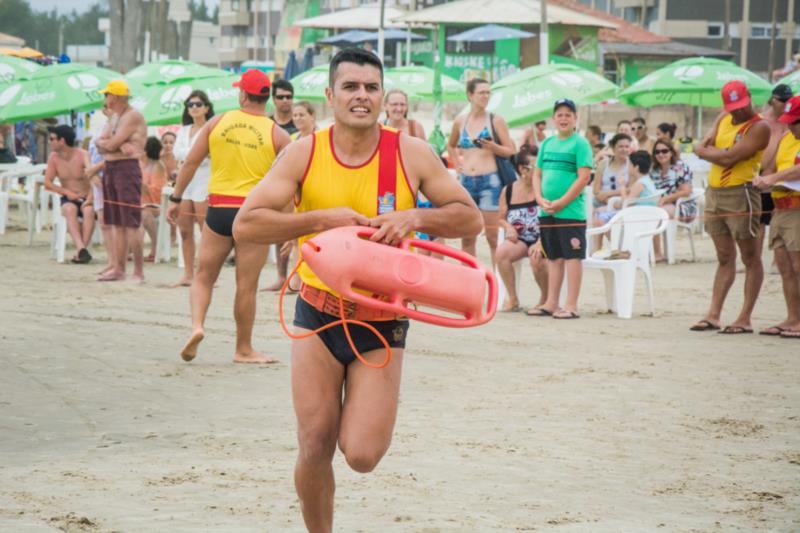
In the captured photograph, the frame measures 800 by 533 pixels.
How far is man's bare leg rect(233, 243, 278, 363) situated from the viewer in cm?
890

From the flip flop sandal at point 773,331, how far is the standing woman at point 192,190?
476 centimetres

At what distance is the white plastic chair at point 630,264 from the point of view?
1284 cm

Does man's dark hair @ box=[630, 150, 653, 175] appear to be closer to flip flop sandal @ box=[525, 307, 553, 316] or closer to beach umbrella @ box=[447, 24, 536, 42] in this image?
flip flop sandal @ box=[525, 307, 553, 316]

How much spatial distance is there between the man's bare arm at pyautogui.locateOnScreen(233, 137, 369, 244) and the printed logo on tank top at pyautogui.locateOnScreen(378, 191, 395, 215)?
24cm

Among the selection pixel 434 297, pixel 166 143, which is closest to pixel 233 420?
pixel 434 297

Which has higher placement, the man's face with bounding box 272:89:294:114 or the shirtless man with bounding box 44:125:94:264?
the man's face with bounding box 272:89:294:114

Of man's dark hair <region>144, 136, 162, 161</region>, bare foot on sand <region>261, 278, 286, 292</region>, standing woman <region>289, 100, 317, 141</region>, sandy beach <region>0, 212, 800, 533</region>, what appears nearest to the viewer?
sandy beach <region>0, 212, 800, 533</region>

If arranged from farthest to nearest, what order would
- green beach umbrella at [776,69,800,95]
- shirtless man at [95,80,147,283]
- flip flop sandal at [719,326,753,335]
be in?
green beach umbrella at [776,69,800,95] < shirtless man at [95,80,147,283] < flip flop sandal at [719,326,753,335]

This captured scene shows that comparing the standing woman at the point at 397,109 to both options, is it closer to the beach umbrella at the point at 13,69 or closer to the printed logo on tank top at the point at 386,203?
the printed logo on tank top at the point at 386,203

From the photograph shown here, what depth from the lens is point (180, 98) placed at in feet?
63.4

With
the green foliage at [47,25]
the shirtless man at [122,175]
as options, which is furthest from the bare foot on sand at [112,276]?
the green foliage at [47,25]

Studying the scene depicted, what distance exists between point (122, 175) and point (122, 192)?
181 millimetres

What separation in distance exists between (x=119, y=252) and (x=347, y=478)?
881cm

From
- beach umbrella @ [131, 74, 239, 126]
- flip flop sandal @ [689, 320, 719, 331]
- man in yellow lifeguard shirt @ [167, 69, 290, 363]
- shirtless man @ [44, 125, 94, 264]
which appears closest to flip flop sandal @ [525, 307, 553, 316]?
flip flop sandal @ [689, 320, 719, 331]
